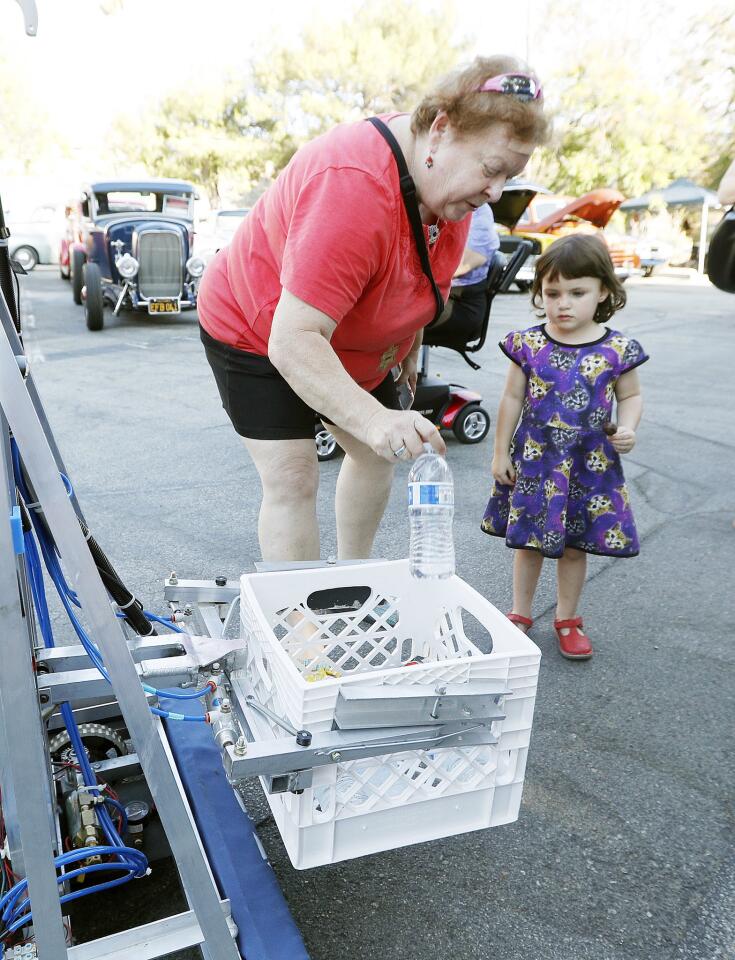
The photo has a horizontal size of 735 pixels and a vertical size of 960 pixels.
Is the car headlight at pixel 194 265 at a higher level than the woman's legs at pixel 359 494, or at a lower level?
lower

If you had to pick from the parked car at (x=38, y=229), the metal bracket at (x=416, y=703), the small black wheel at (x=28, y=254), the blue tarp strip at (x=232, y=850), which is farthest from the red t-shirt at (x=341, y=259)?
the parked car at (x=38, y=229)

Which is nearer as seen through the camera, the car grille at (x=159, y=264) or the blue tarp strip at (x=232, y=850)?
the blue tarp strip at (x=232, y=850)

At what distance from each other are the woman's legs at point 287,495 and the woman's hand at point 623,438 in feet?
3.69

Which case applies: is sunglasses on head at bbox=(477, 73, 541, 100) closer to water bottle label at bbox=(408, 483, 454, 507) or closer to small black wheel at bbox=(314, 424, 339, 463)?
water bottle label at bbox=(408, 483, 454, 507)

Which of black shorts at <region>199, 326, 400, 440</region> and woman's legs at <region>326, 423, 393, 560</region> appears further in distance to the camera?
woman's legs at <region>326, 423, 393, 560</region>

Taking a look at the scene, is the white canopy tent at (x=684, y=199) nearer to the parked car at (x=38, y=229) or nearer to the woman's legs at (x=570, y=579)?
the parked car at (x=38, y=229)

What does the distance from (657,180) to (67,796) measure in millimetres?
35756

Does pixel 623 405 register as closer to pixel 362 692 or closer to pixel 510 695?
pixel 510 695

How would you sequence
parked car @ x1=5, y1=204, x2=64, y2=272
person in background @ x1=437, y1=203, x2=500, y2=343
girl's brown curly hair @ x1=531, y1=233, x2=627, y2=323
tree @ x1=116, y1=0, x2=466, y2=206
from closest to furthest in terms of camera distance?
girl's brown curly hair @ x1=531, y1=233, x2=627, y2=323
person in background @ x1=437, y1=203, x2=500, y2=343
parked car @ x1=5, y1=204, x2=64, y2=272
tree @ x1=116, y1=0, x2=466, y2=206

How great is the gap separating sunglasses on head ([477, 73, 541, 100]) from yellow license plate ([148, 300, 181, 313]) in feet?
33.8

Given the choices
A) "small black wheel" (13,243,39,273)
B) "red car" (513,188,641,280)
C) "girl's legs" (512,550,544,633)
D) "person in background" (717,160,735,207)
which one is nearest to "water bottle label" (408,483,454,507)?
"girl's legs" (512,550,544,633)

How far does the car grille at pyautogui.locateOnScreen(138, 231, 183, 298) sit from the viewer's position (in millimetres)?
11297

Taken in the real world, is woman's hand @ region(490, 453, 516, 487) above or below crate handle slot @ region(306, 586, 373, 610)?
above

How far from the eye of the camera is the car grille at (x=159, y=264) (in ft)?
37.1
